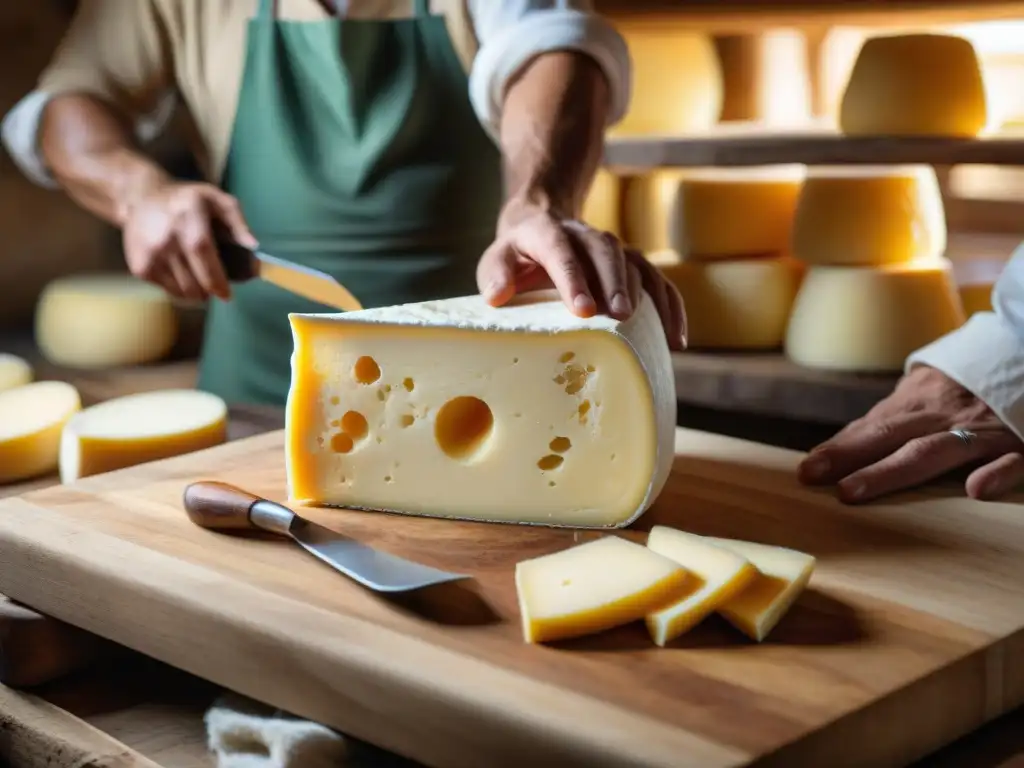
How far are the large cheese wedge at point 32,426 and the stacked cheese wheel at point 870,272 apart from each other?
4.18 feet

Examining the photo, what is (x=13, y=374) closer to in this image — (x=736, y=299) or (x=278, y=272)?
(x=278, y=272)

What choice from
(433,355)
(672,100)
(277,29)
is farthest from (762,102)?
(433,355)

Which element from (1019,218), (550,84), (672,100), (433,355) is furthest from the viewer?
(1019,218)

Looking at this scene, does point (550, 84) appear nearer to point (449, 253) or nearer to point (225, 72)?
point (449, 253)

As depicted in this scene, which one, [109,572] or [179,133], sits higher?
[179,133]

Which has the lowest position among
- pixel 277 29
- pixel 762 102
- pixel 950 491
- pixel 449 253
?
pixel 950 491

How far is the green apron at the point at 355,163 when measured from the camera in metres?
2.13

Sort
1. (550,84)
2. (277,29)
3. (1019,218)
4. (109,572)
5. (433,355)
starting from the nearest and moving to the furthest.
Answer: (109,572) < (433,355) < (550,84) < (277,29) < (1019,218)

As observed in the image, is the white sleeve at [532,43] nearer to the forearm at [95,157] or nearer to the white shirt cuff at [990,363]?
the forearm at [95,157]

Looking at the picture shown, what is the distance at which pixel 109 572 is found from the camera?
49.7 inches

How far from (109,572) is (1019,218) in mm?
2305

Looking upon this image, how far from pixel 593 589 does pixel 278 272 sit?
90 cm

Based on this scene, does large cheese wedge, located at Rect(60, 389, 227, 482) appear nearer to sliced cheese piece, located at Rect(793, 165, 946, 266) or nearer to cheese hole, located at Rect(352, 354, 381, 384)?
cheese hole, located at Rect(352, 354, 381, 384)

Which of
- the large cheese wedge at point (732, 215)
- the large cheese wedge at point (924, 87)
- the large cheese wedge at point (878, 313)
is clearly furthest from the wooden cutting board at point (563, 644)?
the large cheese wedge at point (732, 215)
